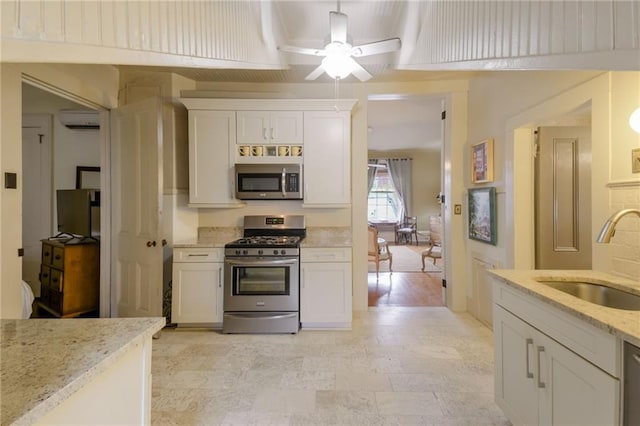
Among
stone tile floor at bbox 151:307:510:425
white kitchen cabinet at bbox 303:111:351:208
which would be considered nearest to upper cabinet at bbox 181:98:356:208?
white kitchen cabinet at bbox 303:111:351:208

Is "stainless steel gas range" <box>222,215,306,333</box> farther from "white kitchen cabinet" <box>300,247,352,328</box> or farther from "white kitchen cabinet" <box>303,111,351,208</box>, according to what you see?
"white kitchen cabinet" <box>303,111,351,208</box>

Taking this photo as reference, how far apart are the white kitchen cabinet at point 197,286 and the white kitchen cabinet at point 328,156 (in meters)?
1.22

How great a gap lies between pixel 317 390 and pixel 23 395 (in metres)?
1.70

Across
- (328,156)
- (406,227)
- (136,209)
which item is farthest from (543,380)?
(406,227)

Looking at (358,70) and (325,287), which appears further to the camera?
(325,287)

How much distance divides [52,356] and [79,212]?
3.17 metres

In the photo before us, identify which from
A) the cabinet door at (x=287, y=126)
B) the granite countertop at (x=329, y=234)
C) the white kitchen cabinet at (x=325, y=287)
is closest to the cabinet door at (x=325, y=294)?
the white kitchen cabinet at (x=325, y=287)

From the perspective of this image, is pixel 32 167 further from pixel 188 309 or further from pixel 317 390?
pixel 317 390

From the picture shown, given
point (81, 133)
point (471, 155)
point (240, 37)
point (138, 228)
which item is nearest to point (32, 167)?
point (81, 133)

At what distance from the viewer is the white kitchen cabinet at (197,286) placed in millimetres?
2918

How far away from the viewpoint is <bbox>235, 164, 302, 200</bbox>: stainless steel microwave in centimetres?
309

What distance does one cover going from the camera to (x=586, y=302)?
119 cm

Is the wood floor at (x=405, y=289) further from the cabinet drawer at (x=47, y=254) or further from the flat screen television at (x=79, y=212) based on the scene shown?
the cabinet drawer at (x=47, y=254)

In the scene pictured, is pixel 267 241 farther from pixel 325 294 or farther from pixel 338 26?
pixel 338 26
